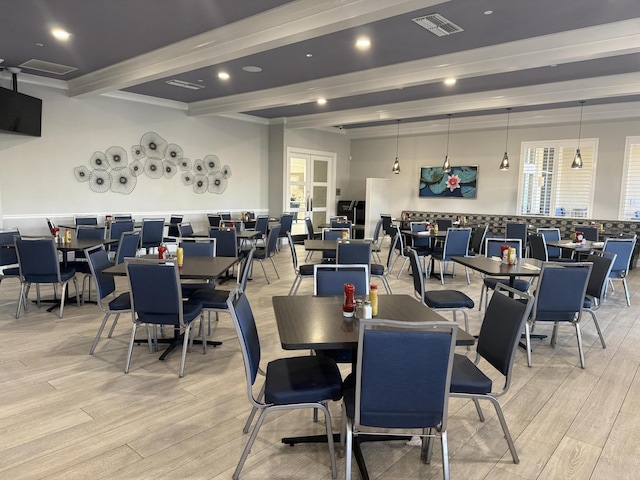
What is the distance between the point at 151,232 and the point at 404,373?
6257 millimetres

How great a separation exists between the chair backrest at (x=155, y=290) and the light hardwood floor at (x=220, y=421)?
1.58 ft

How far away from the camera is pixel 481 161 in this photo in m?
10.7

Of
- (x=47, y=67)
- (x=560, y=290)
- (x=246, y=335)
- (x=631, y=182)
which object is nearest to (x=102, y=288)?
(x=246, y=335)

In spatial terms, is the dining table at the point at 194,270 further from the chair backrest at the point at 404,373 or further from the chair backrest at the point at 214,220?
the chair backrest at the point at 214,220

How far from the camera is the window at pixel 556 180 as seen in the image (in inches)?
367

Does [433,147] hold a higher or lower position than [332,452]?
higher

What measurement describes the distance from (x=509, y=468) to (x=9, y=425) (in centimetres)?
289

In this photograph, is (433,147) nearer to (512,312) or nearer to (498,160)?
(498,160)

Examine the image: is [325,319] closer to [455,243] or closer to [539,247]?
[455,243]

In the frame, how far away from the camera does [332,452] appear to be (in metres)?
2.24

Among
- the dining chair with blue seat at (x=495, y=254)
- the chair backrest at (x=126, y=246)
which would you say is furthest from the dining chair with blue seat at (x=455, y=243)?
the chair backrest at (x=126, y=246)

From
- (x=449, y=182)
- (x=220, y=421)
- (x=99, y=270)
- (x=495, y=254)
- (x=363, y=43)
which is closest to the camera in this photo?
(x=220, y=421)

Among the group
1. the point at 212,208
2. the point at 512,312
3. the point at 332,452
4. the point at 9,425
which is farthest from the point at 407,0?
the point at 212,208

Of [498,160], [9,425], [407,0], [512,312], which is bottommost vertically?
[9,425]
